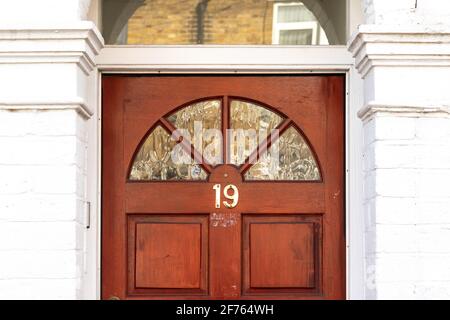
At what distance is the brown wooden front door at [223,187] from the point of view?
5477 mm

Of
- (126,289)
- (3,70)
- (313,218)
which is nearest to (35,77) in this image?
(3,70)

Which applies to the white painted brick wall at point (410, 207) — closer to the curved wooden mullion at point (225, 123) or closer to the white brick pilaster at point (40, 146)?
the curved wooden mullion at point (225, 123)

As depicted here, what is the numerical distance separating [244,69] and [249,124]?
0.29m

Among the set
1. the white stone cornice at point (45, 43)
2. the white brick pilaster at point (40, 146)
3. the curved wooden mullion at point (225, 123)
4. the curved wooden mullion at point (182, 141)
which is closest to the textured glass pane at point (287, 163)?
the curved wooden mullion at point (225, 123)

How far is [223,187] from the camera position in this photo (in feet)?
18.1

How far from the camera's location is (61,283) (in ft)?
16.0

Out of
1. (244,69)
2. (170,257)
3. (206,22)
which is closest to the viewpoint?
(170,257)

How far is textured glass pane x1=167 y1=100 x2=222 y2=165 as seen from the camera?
18.3 ft

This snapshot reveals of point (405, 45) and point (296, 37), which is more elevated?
point (296, 37)

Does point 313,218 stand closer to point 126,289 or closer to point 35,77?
point 126,289

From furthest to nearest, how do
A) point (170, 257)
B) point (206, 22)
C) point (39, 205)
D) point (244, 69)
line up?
1. point (206, 22)
2. point (244, 69)
3. point (170, 257)
4. point (39, 205)

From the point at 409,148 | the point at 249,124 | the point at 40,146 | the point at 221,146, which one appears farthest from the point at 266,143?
the point at 40,146

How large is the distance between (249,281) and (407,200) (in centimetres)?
100

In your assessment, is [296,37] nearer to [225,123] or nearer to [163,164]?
[225,123]
